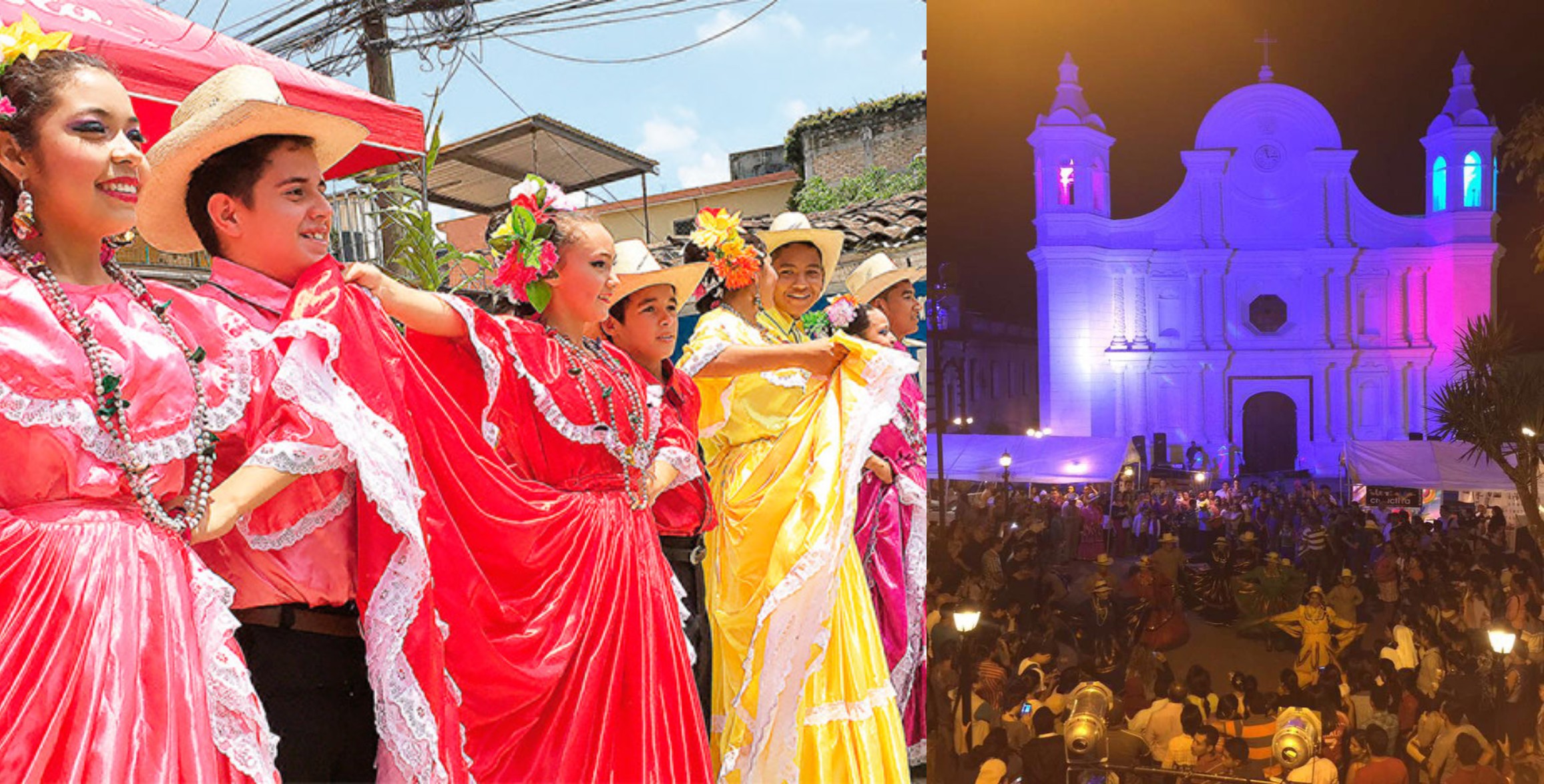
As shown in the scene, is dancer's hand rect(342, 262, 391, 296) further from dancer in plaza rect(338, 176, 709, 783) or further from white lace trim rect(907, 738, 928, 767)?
white lace trim rect(907, 738, 928, 767)

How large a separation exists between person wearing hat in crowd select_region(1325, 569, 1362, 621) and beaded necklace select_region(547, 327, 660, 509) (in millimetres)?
1616

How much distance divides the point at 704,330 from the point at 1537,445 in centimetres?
240

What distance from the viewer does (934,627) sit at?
5.78 ft

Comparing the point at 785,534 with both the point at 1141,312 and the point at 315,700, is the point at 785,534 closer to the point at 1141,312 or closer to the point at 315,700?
the point at 315,700

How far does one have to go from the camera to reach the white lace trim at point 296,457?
5.93 ft

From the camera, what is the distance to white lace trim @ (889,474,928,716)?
14.0 feet

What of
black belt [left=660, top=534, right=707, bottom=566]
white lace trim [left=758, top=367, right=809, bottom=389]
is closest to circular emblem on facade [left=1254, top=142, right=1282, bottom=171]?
black belt [left=660, top=534, right=707, bottom=566]

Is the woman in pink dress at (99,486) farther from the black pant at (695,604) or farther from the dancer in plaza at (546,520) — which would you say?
the black pant at (695,604)

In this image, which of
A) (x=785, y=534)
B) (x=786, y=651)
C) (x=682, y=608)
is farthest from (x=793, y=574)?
(x=682, y=608)

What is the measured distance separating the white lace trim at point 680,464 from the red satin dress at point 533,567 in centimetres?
11

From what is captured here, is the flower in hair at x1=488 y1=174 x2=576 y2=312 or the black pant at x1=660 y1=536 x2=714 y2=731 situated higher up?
the flower in hair at x1=488 y1=174 x2=576 y2=312

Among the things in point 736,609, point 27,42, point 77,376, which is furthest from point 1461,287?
point 736,609

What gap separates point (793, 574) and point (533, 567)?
3.38 ft

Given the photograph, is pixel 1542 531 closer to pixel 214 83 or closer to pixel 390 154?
pixel 214 83
